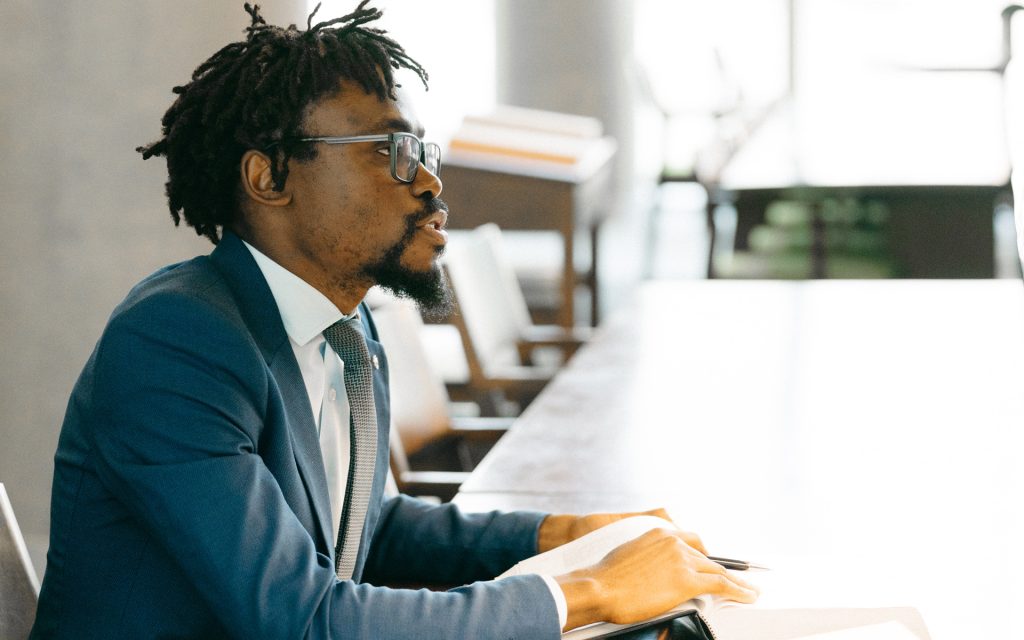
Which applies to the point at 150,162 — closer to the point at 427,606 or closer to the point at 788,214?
the point at 427,606

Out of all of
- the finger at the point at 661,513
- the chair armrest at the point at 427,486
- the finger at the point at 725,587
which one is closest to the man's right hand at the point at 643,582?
the finger at the point at 725,587

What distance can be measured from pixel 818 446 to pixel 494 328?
1830 mm

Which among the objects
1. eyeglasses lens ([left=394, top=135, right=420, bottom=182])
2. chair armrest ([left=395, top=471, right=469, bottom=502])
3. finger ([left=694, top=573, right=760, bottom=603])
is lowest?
chair armrest ([left=395, top=471, right=469, bottom=502])

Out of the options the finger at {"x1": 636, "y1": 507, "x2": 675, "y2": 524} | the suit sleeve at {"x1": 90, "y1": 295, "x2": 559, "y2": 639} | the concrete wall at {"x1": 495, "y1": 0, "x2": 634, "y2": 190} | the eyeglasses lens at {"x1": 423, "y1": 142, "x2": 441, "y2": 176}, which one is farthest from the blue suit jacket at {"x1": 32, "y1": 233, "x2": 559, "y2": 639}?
the concrete wall at {"x1": 495, "y1": 0, "x2": 634, "y2": 190}

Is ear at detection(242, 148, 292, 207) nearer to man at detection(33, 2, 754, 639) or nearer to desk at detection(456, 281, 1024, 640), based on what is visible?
man at detection(33, 2, 754, 639)

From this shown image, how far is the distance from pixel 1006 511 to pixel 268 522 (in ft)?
3.73

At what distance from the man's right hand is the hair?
1.81 feet

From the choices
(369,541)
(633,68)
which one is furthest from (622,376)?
(633,68)

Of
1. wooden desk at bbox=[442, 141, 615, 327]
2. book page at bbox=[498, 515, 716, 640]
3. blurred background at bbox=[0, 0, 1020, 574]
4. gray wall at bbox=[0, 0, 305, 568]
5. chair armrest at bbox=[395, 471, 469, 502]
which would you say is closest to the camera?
book page at bbox=[498, 515, 716, 640]

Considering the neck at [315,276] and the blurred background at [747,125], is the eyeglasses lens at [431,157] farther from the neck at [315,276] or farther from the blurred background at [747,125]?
the blurred background at [747,125]

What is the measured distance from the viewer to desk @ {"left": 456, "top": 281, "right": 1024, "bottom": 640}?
1461 mm

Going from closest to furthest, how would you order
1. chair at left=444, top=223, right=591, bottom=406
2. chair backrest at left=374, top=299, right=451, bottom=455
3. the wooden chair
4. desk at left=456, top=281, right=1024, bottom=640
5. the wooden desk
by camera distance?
desk at left=456, top=281, right=1024, bottom=640
chair backrest at left=374, top=299, right=451, bottom=455
chair at left=444, top=223, right=591, bottom=406
the wooden desk
the wooden chair

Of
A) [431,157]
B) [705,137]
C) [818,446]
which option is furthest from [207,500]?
[705,137]

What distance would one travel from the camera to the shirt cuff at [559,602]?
115 centimetres
